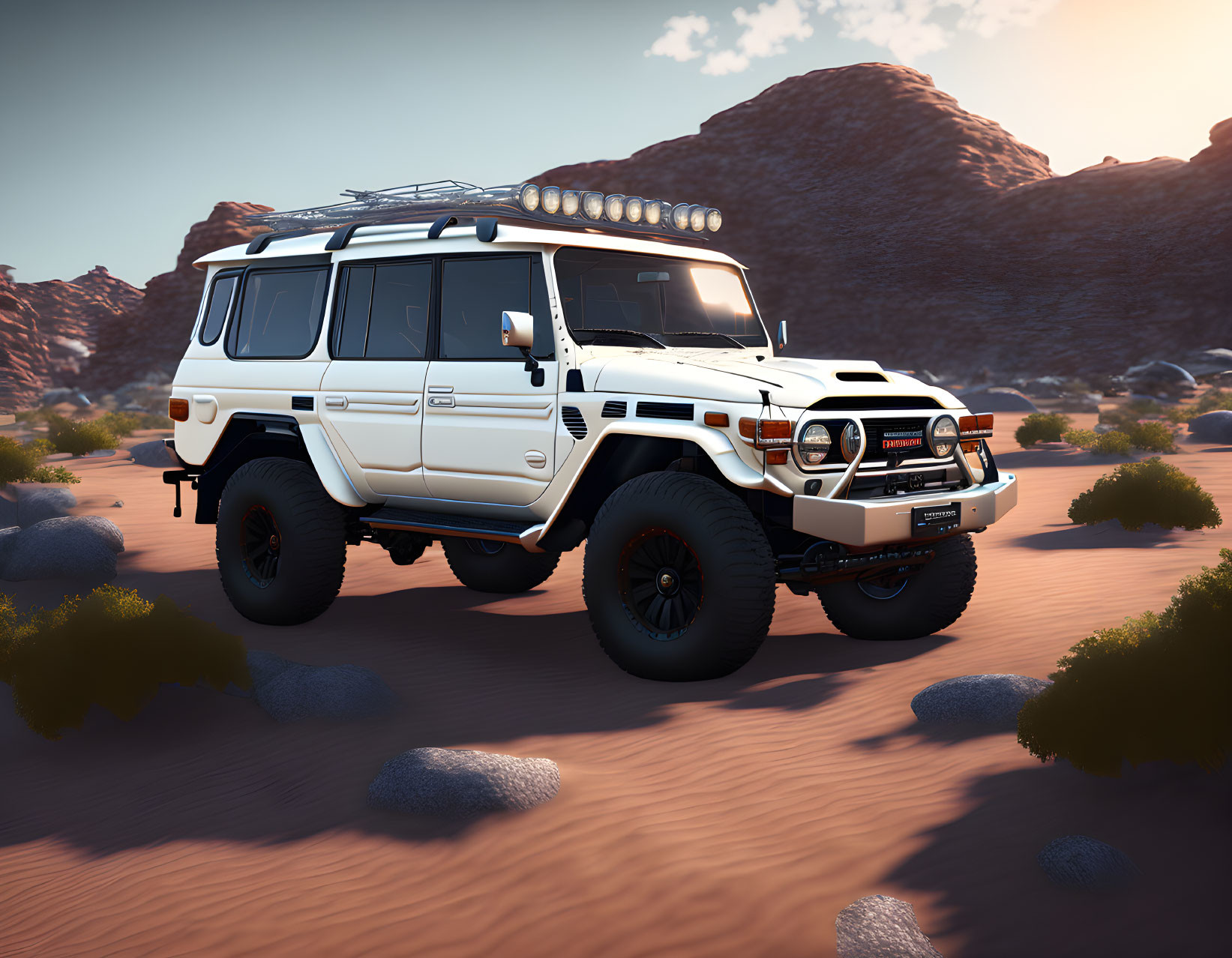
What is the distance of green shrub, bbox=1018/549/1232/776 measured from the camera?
455 centimetres

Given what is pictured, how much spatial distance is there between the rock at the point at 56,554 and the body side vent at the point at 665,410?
21.5 ft

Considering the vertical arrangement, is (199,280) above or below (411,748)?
above

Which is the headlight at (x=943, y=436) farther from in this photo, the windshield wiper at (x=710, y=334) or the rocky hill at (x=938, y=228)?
the rocky hill at (x=938, y=228)

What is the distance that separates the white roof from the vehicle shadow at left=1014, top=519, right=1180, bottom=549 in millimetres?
5427

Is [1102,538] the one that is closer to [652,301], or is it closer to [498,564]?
[498,564]

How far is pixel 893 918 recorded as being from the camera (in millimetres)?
3742

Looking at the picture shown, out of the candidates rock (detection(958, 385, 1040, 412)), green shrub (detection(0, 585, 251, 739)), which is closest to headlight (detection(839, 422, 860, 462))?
green shrub (detection(0, 585, 251, 739))

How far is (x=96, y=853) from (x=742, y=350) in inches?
191

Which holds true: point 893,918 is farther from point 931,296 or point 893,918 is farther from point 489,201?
point 931,296

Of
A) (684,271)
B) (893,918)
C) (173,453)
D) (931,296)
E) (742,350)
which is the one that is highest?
(931,296)

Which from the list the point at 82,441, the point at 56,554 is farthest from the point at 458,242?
the point at 82,441

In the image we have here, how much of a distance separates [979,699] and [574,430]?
2.74 meters

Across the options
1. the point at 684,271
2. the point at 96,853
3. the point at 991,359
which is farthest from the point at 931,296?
the point at 96,853

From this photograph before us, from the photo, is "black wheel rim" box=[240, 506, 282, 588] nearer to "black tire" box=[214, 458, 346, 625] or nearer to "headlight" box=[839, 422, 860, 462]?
"black tire" box=[214, 458, 346, 625]
